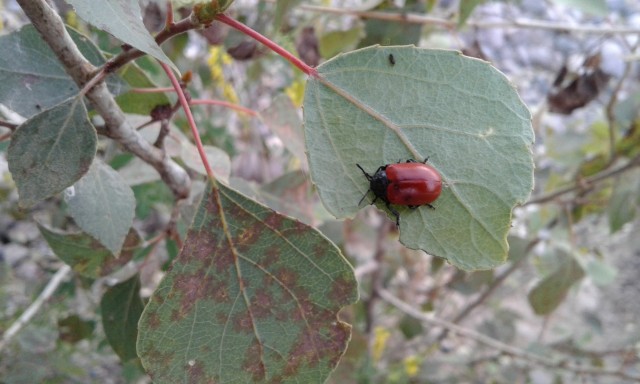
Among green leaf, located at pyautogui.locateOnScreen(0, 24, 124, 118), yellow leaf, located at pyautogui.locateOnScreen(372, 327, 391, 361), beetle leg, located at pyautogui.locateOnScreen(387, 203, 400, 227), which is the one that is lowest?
yellow leaf, located at pyautogui.locateOnScreen(372, 327, 391, 361)

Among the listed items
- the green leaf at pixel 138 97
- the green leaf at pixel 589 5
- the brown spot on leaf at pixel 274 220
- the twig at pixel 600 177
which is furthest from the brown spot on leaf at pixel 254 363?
the green leaf at pixel 589 5

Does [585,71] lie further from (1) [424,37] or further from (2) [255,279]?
(2) [255,279]

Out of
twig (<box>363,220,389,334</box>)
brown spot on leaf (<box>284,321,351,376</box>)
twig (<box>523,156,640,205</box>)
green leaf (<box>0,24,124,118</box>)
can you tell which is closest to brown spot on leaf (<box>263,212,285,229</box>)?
brown spot on leaf (<box>284,321,351,376</box>)

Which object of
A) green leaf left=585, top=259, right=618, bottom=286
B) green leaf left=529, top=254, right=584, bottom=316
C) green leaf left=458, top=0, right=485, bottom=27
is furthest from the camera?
green leaf left=585, top=259, right=618, bottom=286

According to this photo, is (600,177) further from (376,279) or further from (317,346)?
(317,346)

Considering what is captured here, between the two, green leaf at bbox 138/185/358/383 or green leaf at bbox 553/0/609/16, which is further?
green leaf at bbox 553/0/609/16

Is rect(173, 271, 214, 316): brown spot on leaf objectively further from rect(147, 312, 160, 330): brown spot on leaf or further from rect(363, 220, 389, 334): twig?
rect(363, 220, 389, 334): twig

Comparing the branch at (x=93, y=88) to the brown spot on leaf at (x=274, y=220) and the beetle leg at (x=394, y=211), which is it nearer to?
the brown spot on leaf at (x=274, y=220)
